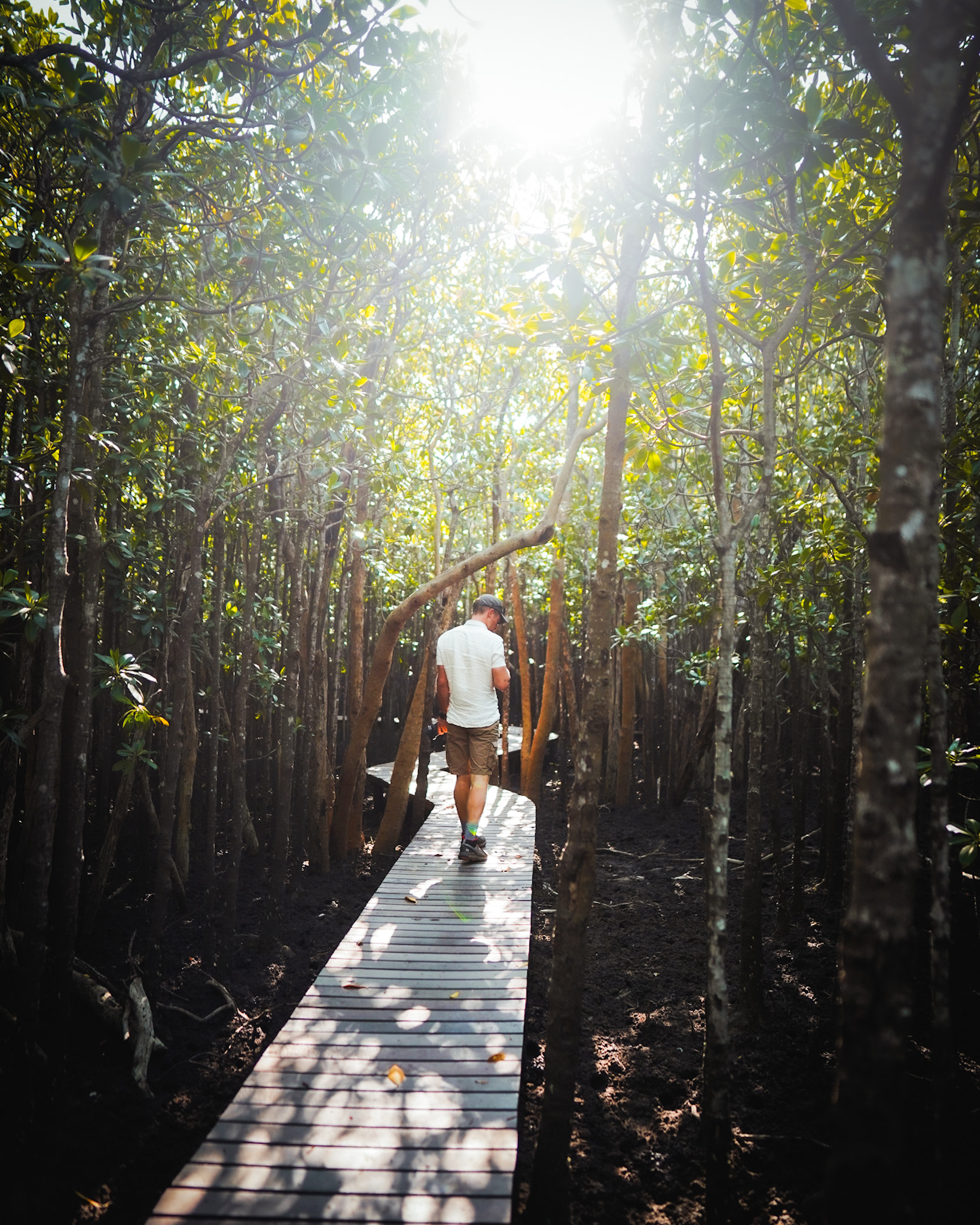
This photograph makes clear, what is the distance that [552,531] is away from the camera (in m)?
5.88

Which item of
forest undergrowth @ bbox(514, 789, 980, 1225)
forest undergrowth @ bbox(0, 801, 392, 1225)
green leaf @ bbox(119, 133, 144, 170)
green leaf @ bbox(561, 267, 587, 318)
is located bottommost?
forest undergrowth @ bbox(0, 801, 392, 1225)

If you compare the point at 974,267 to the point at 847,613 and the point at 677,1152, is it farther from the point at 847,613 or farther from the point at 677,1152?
the point at 677,1152

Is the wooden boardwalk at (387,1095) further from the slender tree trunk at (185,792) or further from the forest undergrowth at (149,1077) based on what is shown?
the slender tree trunk at (185,792)

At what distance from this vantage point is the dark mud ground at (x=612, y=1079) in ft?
7.75

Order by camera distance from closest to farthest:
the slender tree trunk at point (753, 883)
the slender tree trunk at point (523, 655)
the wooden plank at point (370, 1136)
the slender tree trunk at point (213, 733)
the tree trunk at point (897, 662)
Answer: the tree trunk at point (897, 662), the wooden plank at point (370, 1136), the slender tree trunk at point (753, 883), the slender tree trunk at point (213, 733), the slender tree trunk at point (523, 655)

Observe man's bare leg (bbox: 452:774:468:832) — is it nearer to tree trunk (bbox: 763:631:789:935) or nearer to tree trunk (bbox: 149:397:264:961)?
tree trunk (bbox: 149:397:264:961)

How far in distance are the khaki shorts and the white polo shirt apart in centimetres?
5

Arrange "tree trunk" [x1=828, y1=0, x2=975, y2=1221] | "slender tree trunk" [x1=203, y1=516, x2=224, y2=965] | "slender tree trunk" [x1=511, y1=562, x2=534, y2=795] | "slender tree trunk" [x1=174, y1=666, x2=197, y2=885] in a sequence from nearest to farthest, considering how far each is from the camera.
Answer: "tree trunk" [x1=828, y1=0, x2=975, y2=1221] → "slender tree trunk" [x1=203, y1=516, x2=224, y2=965] → "slender tree trunk" [x1=174, y1=666, x2=197, y2=885] → "slender tree trunk" [x1=511, y1=562, x2=534, y2=795]

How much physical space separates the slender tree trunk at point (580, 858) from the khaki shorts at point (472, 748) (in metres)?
2.40

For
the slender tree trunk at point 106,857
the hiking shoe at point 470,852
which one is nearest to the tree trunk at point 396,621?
the hiking shoe at point 470,852

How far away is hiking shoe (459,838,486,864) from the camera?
488cm

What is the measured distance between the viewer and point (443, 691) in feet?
16.2

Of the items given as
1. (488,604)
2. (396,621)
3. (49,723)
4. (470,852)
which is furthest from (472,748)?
(49,723)

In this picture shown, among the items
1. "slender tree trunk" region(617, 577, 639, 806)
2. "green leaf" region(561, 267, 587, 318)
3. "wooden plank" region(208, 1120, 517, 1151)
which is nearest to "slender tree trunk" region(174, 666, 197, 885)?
"wooden plank" region(208, 1120, 517, 1151)
